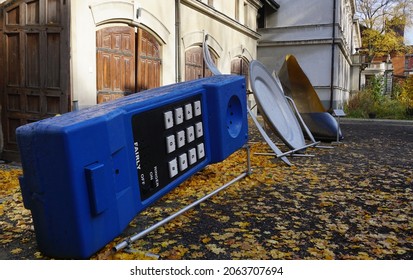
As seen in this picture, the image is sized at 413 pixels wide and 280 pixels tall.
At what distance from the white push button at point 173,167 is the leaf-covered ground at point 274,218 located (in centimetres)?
45

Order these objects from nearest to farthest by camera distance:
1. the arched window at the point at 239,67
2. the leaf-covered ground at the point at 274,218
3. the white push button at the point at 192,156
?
the leaf-covered ground at the point at 274,218 < the white push button at the point at 192,156 < the arched window at the point at 239,67

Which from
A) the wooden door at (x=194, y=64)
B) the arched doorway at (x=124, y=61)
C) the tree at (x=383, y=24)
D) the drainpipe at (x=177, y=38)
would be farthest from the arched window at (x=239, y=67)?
the tree at (x=383, y=24)

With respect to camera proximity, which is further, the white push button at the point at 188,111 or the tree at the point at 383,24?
the tree at the point at 383,24

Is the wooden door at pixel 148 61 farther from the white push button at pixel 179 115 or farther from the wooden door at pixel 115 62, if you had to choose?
the white push button at pixel 179 115

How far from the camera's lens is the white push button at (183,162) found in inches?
137

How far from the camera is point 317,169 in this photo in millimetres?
6348

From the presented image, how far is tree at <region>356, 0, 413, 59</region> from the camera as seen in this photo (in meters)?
36.8

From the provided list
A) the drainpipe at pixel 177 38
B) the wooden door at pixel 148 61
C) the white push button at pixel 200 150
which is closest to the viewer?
the white push button at pixel 200 150

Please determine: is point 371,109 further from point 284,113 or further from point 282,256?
point 282,256

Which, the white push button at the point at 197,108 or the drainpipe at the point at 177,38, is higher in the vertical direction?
the drainpipe at the point at 177,38

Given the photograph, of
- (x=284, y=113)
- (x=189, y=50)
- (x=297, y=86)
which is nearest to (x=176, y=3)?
(x=189, y=50)

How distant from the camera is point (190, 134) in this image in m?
3.62

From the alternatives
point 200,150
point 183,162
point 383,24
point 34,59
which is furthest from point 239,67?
point 383,24

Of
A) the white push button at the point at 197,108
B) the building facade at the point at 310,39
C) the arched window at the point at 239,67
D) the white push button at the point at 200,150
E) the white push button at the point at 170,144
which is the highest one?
the building facade at the point at 310,39
